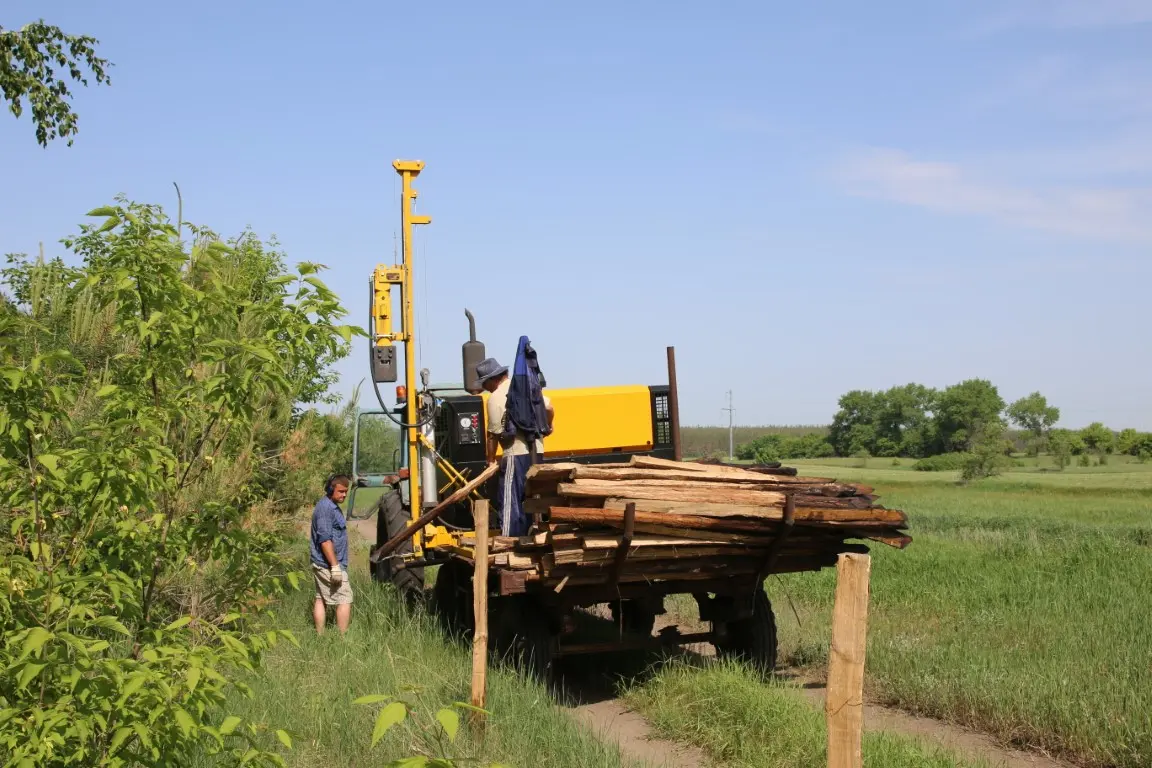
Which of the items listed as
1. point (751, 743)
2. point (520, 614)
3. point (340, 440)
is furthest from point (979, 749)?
point (340, 440)

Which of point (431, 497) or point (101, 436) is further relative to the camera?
point (431, 497)

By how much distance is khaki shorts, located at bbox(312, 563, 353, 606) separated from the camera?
10.7 metres

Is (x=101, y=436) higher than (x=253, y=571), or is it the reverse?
(x=101, y=436)

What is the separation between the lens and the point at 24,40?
1228 cm

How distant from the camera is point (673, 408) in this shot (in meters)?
10.4

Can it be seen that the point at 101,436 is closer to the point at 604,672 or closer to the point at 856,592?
the point at 856,592

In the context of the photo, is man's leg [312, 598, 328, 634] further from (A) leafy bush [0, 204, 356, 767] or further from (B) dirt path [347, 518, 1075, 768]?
(A) leafy bush [0, 204, 356, 767]

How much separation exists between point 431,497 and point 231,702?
3.62 meters

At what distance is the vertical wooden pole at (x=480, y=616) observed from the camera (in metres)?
7.15

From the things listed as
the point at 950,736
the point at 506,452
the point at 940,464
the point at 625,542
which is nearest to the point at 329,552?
the point at 506,452

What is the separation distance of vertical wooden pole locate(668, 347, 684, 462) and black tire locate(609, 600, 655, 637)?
1.40 m

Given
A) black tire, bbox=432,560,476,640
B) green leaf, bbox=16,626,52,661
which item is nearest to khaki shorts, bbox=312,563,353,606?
black tire, bbox=432,560,476,640

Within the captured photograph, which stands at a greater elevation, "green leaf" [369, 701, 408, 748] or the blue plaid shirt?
"green leaf" [369, 701, 408, 748]

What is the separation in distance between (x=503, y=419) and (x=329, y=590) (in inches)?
118
